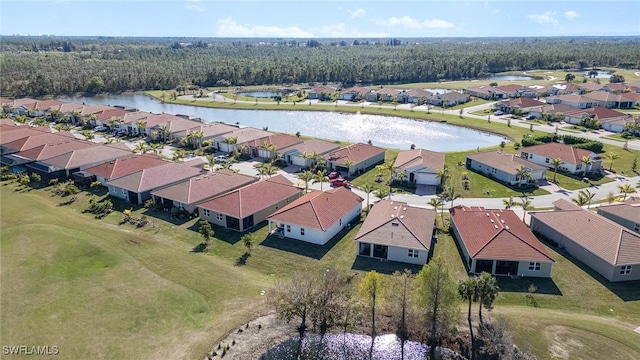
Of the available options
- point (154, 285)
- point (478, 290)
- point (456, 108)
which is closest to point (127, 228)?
point (154, 285)

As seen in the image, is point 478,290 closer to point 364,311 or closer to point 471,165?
point 364,311

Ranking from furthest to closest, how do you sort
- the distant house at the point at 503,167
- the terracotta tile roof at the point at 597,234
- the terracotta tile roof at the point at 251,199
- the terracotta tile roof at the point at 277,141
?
1. the terracotta tile roof at the point at 277,141
2. the distant house at the point at 503,167
3. the terracotta tile roof at the point at 251,199
4. the terracotta tile roof at the point at 597,234

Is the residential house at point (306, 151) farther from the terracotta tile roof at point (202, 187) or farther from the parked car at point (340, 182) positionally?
the terracotta tile roof at point (202, 187)

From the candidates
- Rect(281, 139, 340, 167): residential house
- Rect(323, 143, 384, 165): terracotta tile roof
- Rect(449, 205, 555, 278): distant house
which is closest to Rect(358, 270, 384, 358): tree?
Rect(449, 205, 555, 278): distant house

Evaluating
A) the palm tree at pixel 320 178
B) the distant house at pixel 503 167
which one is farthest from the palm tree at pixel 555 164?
the palm tree at pixel 320 178

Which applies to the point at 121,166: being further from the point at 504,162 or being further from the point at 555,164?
the point at 555,164

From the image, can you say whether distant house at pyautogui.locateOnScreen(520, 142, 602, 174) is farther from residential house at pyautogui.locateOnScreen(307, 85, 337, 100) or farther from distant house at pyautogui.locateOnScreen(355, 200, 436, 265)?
residential house at pyautogui.locateOnScreen(307, 85, 337, 100)
